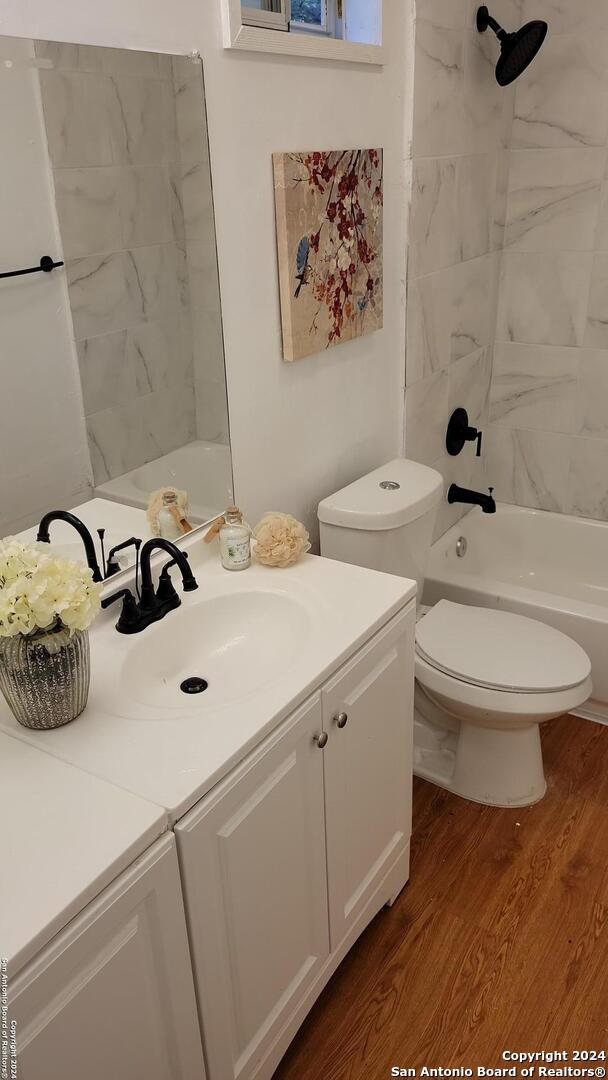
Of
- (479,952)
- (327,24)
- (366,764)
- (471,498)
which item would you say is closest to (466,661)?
(366,764)

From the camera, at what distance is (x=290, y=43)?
64.9 inches

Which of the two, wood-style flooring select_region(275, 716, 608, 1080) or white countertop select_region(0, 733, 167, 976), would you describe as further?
wood-style flooring select_region(275, 716, 608, 1080)

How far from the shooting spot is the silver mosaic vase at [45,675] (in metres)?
1.17

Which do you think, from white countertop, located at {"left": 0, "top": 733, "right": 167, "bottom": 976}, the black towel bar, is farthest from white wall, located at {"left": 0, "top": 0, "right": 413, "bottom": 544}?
white countertop, located at {"left": 0, "top": 733, "right": 167, "bottom": 976}

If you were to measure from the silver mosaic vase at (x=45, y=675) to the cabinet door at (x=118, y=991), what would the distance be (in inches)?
10.9

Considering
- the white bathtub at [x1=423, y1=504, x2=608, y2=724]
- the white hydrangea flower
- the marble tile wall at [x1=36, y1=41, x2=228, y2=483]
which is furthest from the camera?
the white bathtub at [x1=423, y1=504, x2=608, y2=724]

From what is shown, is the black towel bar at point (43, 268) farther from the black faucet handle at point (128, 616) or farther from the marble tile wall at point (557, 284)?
the marble tile wall at point (557, 284)

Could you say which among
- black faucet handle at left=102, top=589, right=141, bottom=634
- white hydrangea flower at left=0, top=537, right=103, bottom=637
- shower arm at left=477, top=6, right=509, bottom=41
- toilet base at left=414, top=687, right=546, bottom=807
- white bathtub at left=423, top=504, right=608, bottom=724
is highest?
shower arm at left=477, top=6, right=509, bottom=41

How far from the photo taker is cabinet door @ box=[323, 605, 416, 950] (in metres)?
1.50

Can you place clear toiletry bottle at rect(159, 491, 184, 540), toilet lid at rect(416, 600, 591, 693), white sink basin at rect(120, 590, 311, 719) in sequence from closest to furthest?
white sink basin at rect(120, 590, 311, 719)
clear toiletry bottle at rect(159, 491, 184, 540)
toilet lid at rect(416, 600, 591, 693)

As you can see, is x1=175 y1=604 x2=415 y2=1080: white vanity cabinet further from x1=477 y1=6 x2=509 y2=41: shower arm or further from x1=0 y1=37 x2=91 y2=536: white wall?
x1=477 y1=6 x2=509 y2=41: shower arm

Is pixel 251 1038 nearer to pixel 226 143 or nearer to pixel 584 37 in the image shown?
pixel 226 143

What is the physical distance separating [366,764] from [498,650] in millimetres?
646

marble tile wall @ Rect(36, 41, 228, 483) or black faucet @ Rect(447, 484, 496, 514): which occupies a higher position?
marble tile wall @ Rect(36, 41, 228, 483)
